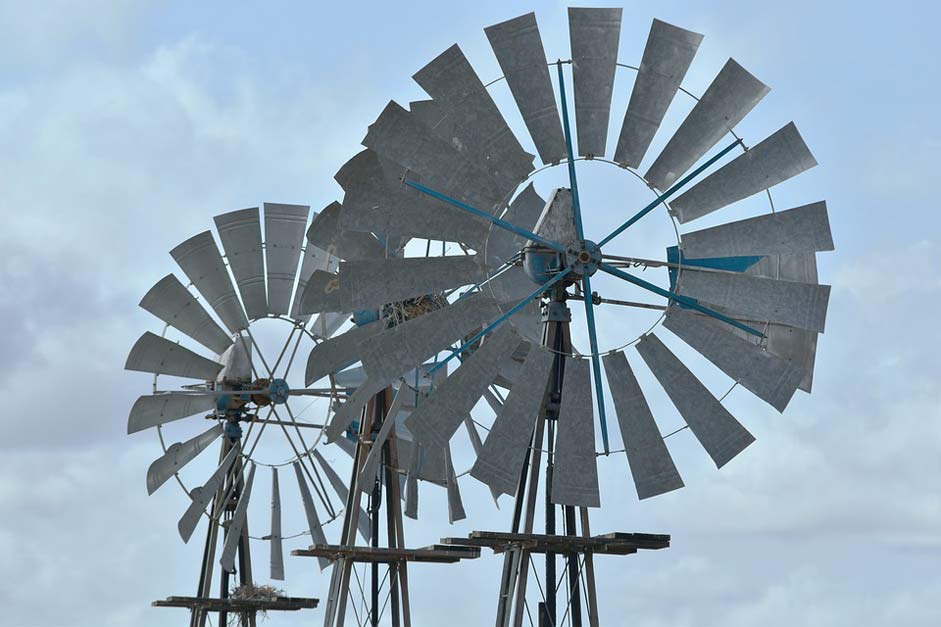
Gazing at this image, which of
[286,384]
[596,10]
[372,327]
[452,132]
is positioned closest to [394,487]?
[372,327]

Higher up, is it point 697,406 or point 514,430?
point 697,406

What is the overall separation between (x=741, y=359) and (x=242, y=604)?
10.1 metres

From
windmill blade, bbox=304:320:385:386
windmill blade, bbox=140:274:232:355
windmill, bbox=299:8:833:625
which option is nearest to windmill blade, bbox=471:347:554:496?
windmill, bbox=299:8:833:625

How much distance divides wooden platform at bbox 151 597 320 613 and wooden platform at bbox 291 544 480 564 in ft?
12.7

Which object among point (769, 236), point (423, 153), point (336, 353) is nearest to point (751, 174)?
point (769, 236)

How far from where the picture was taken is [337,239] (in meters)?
19.3

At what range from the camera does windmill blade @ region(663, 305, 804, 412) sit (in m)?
15.8

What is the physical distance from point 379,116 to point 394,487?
5876mm

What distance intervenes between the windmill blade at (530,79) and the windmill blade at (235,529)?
946 cm

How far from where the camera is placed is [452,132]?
16.1m

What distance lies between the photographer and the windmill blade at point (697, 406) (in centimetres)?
1559

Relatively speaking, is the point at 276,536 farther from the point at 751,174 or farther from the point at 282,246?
the point at 751,174

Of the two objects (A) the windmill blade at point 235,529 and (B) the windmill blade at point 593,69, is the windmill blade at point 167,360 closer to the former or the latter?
(A) the windmill blade at point 235,529

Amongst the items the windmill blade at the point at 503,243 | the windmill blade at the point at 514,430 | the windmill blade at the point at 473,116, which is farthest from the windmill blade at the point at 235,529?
the windmill blade at the point at 473,116
